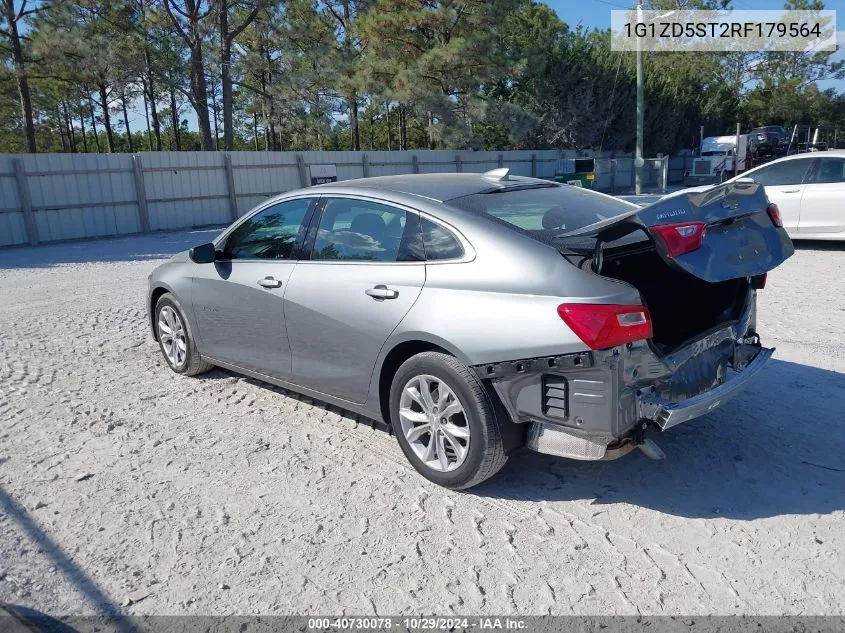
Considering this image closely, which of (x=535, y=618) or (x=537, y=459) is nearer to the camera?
(x=535, y=618)

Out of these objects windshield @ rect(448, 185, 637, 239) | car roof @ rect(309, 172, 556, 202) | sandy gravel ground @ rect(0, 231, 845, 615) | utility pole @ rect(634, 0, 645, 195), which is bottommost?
sandy gravel ground @ rect(0, 231, 845, 615)

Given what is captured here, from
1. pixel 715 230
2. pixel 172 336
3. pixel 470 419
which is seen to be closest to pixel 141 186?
pixel 172 336

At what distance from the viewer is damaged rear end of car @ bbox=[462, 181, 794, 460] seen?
312 centimetres

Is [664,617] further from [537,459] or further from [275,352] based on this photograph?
[275,352]

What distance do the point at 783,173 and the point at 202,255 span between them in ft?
31.4

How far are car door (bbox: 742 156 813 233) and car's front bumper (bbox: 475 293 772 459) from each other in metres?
8.49

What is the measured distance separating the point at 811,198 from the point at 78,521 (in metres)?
10.7

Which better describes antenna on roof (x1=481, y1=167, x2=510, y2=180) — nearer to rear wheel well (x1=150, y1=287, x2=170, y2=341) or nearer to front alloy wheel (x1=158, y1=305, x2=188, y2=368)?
front alloy wheel (x1=158, y1=305, x2=188, y2=368)

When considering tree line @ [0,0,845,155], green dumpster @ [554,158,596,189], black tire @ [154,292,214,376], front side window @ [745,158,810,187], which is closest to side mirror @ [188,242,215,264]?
black tire @ [154,292,214,376]

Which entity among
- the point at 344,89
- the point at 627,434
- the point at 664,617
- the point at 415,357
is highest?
the point at 344,89

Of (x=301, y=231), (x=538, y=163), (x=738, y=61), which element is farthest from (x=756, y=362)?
(x=738, y=61)

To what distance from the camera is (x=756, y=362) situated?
393 cm

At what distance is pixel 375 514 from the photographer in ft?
11.3

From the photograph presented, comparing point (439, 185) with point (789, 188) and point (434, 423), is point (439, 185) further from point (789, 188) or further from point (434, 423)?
point (789, 188)
